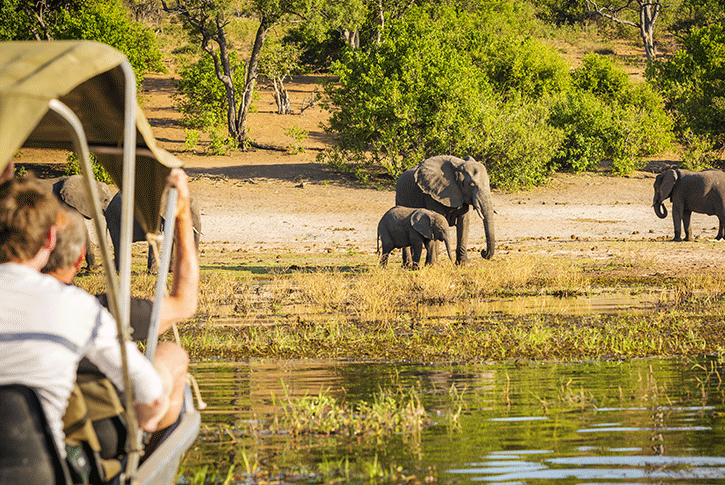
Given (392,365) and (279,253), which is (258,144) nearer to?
(279,253)

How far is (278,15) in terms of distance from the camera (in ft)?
126

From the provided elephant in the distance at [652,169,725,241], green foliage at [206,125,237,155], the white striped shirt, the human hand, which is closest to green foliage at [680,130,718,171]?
elephant in the distance at [652,169,725,241]

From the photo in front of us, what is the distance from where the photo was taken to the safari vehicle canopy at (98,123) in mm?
3117

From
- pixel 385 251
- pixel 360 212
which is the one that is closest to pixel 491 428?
pixel 385 251

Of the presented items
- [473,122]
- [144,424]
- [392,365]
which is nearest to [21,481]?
[144,424]

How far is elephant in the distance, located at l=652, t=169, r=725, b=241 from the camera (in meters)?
22.0

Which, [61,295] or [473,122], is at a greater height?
[61,295]

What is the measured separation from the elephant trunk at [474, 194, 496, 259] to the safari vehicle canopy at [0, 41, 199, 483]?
12.5 m

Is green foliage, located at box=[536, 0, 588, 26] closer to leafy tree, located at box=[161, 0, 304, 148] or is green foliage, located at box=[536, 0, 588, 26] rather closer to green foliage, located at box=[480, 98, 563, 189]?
leafy tree, located at box=[161, 0, 304, 148]

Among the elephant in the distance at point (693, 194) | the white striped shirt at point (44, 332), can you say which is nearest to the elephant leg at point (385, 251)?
the elephant in the distance at point (693, 194)

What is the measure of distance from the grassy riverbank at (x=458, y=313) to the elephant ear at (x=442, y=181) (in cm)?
128

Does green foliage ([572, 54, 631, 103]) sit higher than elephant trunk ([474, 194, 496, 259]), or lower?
lower

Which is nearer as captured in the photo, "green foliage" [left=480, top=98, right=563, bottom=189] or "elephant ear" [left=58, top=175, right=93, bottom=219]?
"elephant ear" [left=58, top=175, right=93, bottom=219]

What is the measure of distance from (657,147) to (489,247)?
2209 cm
